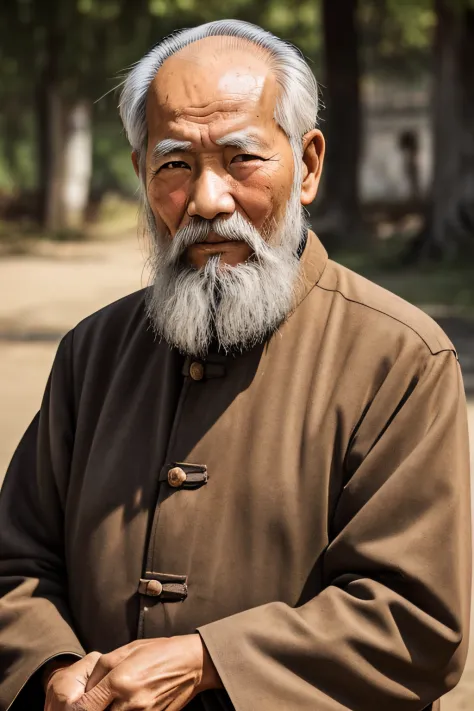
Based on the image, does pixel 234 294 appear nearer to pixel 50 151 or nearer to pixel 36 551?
pixel 36 551

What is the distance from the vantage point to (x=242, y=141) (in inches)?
86.7

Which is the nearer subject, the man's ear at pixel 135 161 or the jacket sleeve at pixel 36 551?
the jacket sleeve at pixel 36 551

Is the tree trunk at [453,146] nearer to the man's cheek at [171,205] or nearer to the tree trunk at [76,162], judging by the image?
the tree trunk at [76,162]

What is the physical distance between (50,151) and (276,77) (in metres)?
25.9

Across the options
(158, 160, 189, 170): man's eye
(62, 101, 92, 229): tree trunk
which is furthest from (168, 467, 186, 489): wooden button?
(62, 101, 92, 229): tree trunk

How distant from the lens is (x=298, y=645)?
80.7 inches

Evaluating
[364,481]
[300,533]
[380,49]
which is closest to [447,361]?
[364,481]

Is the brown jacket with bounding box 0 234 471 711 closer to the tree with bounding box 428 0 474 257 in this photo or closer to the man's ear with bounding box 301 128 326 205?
the man's ear with bounding box 301 128 326 205

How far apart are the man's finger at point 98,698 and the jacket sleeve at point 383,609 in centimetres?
19

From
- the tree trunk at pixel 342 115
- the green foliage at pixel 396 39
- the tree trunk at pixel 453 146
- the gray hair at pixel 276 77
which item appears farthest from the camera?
the green foliage at pixel 396 39

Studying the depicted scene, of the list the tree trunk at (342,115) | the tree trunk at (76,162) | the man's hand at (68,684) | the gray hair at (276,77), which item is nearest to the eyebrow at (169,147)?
the gray hair at (276,77)

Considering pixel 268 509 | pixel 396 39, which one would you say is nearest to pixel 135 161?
pixel 268 509

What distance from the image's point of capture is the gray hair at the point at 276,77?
7.45ft

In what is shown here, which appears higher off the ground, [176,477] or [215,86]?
[215,86]
